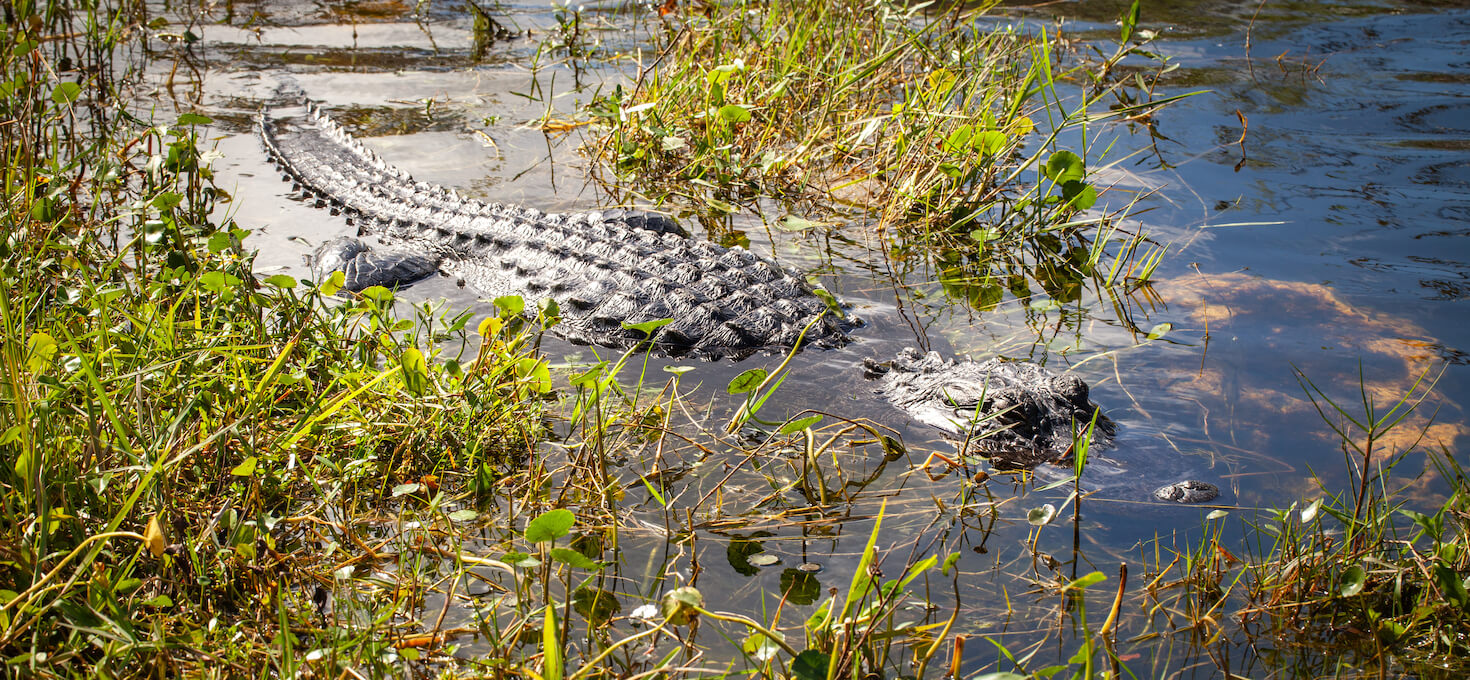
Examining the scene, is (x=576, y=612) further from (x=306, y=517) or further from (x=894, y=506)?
(x=894, y=506)

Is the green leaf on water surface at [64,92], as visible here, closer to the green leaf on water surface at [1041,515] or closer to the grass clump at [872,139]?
the grass clump at [872,139]

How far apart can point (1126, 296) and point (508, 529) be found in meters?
3.29

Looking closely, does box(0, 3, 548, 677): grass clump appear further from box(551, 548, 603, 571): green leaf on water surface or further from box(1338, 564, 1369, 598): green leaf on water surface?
box(1338, 564, 1369, 598): green leaf on water surface

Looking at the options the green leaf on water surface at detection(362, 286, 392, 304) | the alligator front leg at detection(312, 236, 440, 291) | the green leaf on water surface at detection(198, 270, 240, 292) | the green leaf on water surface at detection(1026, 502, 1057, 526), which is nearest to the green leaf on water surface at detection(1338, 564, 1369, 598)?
the green leaf on water surface at detection(1026, 502, 1057, 526)

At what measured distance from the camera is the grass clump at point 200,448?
2152mm

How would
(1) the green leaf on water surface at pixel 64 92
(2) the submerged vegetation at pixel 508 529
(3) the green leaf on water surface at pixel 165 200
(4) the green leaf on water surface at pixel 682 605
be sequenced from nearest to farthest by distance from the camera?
(4) the green leaf on water surface at pixel 682 605, (2) the submerged vegetation at pixel 508 529, (3) the green leaf on water surface at pixel 165 200, (1) the green leaf on water surface at pixel 64 92

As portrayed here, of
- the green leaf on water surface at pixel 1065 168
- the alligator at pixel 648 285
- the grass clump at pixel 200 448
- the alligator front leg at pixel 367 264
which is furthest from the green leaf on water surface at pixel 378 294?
the green leaf on water surface at pixel 1065 168

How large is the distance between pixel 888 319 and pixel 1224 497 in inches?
69.0

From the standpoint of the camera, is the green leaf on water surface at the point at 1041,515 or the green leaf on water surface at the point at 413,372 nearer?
the green leaf on water surface at the point at 1041,515

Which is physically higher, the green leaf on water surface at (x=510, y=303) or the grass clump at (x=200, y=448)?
the green leaf on water surface at (x=510, y=303)

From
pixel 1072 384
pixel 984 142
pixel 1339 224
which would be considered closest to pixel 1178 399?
pixel 1072 384

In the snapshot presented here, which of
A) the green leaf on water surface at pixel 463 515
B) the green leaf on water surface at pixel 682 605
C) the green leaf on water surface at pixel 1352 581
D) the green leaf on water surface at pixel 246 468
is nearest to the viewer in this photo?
the green leaf on water surface at pixel 682 605

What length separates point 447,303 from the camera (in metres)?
4.55

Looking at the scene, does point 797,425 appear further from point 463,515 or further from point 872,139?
point 872,139
